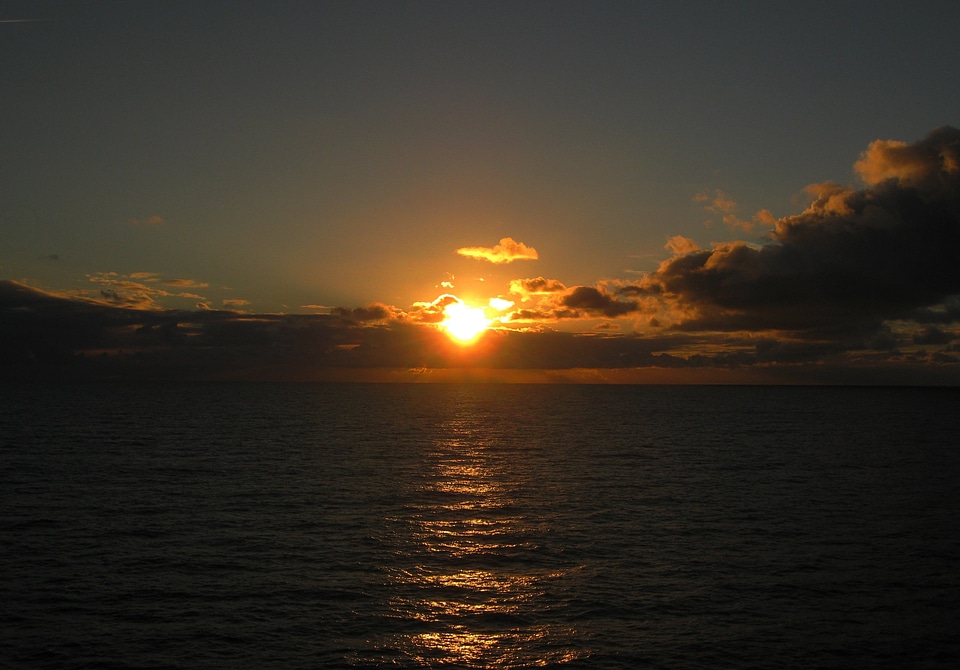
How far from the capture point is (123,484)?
60.6 m

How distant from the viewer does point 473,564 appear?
36312 millimetres

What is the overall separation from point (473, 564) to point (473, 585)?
344cm

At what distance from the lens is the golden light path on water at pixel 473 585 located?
2567 cm

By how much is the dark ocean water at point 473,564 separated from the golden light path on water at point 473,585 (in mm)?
151

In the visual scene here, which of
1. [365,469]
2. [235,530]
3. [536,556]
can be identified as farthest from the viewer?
[365,469]

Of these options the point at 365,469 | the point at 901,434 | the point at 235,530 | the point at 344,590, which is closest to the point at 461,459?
the point at 365,469

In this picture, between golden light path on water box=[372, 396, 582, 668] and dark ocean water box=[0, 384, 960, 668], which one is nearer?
golden light path on water box=[372, 396, 582, 668]

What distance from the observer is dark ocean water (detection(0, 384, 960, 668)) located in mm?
26016

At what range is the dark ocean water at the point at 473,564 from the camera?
26.0 metres

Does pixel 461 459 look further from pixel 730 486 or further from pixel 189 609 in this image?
pixel 189 609

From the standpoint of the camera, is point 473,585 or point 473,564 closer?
point 473,585

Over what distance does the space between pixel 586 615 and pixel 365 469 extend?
45.7 metres

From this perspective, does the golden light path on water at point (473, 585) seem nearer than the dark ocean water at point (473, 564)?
Yes

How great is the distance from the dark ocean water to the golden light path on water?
0.15 meters
